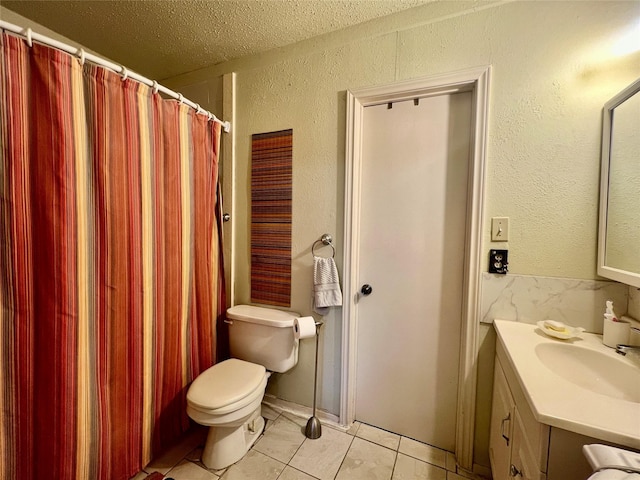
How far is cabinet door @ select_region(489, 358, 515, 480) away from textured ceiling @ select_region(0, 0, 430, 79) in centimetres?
180

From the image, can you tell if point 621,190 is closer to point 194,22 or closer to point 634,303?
point 634,303

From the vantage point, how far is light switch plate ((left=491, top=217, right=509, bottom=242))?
3.70 ft

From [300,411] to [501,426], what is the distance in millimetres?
1104

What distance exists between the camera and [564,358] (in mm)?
→ 932

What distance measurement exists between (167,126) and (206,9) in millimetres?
647

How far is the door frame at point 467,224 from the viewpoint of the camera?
114 centimetres

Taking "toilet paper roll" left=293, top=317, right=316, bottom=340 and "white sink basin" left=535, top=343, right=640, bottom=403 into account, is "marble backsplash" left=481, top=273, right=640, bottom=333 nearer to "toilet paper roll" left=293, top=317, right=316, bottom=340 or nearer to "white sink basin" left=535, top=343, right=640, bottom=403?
"white sink basin" left=535, top=343, right=640, bottom=403

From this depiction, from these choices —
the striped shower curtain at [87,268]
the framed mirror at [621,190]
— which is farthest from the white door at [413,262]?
the striped shower curtain at [87,268]

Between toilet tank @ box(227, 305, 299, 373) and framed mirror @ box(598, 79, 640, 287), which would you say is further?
toilet tank @ box(227, 305, 299, 373)

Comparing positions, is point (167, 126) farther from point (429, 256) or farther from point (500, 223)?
point (500, 223)

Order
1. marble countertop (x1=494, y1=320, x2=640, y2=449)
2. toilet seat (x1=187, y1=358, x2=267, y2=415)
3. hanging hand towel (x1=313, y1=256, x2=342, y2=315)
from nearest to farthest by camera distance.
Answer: marble countertop (x1=494, y1=320, x2=640, y2=449) < toilet seat (x1=187, y1=358, x2=267, y2=415) < hanging hand towel (x1=313, y1=256, x2=342, y2=315)

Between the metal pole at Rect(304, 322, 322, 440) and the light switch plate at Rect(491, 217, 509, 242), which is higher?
the light switch plate at Rect(491, 217, 509, 242)

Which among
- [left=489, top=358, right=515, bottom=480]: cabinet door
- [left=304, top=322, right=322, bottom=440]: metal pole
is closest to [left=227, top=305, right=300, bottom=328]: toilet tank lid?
[left=304, top=322, right=322, bottom=440]: metal pole

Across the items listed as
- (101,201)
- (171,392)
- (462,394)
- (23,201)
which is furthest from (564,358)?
(23,201)
